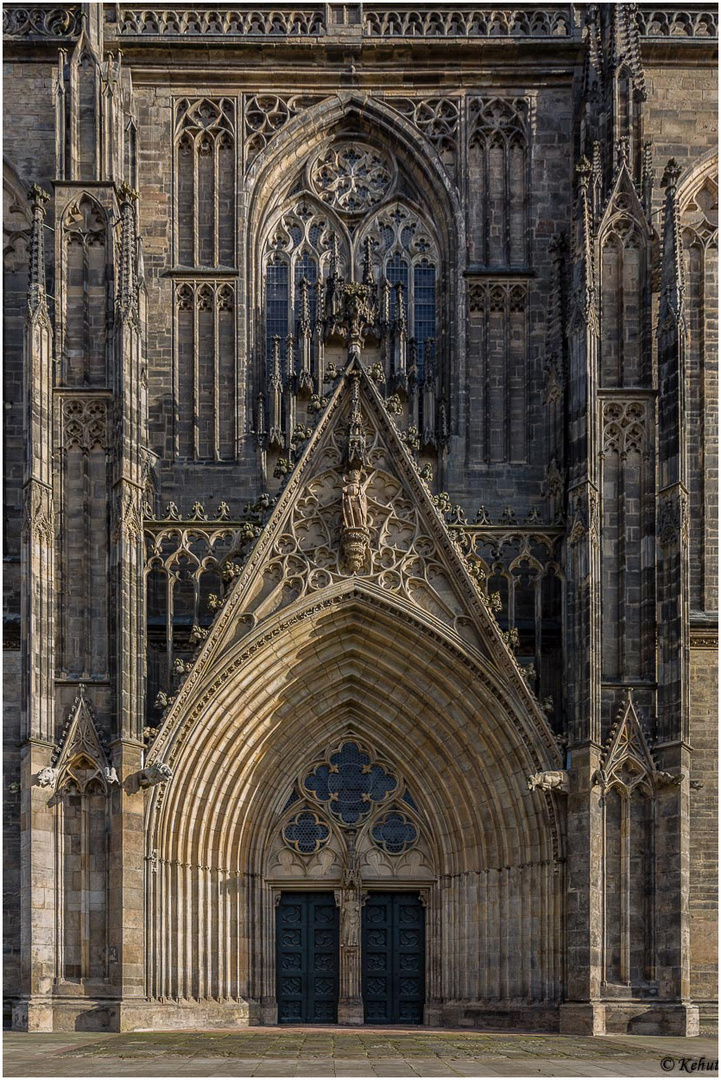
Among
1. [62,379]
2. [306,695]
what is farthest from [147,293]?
[306,695]

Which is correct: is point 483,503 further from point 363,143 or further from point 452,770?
point 363,143

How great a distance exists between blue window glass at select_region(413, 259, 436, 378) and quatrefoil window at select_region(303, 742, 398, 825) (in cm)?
656

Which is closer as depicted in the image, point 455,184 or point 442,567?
point 442,567

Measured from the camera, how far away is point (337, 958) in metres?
23.9

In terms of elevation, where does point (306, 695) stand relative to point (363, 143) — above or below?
below

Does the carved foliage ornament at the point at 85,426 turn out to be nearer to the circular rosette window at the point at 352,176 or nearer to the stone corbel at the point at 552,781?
the circular rosette window at the point at 352,176

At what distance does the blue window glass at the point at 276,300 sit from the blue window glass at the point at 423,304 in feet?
7.02

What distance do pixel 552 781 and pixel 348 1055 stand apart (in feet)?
18.0

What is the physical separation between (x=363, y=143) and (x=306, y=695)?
31.4 feet

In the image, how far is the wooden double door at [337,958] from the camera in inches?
936

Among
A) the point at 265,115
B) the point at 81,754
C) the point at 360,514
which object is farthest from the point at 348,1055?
the point at 265,115

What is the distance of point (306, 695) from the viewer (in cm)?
2381

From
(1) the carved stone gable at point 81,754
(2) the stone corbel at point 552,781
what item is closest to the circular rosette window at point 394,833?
(2) the stone corbel at point 552,781

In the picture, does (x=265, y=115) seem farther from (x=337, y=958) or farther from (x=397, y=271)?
(x=337, y=958)
